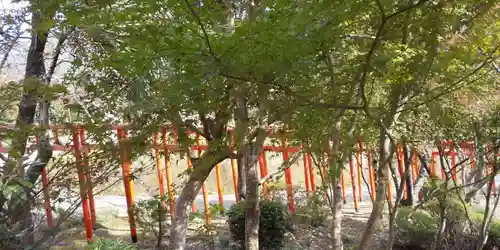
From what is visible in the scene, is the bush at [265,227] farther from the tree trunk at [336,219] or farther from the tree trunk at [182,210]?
the tree trunk at [336,219]

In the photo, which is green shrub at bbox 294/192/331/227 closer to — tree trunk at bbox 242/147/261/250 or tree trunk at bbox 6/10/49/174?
tree trunk at bbox 242/147/261/250

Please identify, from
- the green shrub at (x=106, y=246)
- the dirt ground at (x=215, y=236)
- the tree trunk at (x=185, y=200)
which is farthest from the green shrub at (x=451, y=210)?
the green shrub at (x=106, y=246)

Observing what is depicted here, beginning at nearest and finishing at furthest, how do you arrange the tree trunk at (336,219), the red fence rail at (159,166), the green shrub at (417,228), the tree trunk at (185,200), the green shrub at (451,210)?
1. the red fence rail at (159,166)
2. the tree trunk at (336,219)
3. the tree trunk at (185,200)
4. the green shrub at (451,210)
5. the green shrub at (417,228)

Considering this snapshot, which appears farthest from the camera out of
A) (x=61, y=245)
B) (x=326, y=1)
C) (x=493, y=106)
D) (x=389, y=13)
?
(x=61, y=245)

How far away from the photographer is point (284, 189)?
269 inches

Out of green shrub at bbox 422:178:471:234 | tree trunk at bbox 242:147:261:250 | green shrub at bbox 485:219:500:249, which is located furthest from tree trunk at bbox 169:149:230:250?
green shrub at bbox 485:219:500:249

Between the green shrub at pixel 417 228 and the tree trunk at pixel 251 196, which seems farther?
the green shrub at pixel 417 228

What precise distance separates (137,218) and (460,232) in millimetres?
3689

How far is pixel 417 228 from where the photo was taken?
19.8 feet

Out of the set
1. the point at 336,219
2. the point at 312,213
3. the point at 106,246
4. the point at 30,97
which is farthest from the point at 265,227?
the point at 30,97

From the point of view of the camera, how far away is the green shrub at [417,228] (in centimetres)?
600

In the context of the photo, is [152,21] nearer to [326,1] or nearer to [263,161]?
[326,1]

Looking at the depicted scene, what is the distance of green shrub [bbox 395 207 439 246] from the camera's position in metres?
6.00

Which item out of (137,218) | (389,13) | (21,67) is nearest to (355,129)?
(389,13)
